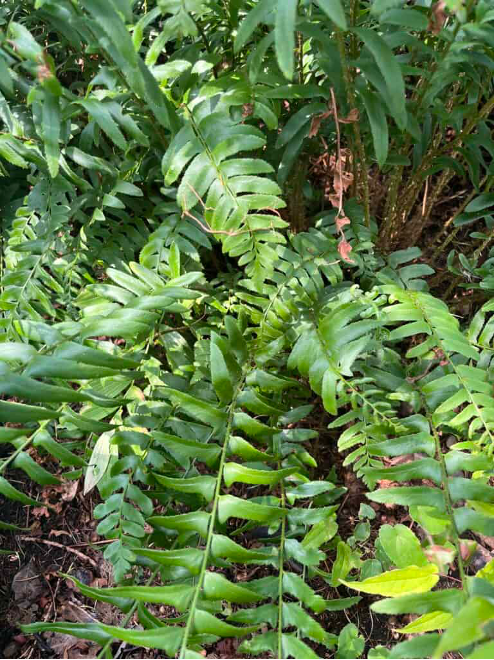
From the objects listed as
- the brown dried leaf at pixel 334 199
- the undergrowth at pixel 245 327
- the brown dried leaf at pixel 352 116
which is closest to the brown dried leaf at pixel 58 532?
the undergrowth at pixel 245 327

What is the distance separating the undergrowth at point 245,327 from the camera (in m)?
0.96

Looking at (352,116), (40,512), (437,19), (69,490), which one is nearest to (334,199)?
(352,116)

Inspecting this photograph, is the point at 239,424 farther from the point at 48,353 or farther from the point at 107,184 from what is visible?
the point at 107,184

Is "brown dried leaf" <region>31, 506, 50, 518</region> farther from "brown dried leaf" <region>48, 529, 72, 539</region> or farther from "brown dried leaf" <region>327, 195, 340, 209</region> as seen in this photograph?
"brown dried leaf" <region>327, 195, 340, 209</region>

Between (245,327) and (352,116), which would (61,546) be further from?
(352,116)

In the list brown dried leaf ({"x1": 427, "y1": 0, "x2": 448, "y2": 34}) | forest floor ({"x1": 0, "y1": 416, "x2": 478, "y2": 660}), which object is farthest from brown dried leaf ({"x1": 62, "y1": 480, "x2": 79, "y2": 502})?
brown dried leaf ({"x1": 427, "y1": 0, "x2": 448, "y2": 34})

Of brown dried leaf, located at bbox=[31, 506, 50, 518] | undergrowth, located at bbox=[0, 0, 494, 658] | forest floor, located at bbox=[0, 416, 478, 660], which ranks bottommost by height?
forest floor, located at bbox=[0, 416, 478, 660]

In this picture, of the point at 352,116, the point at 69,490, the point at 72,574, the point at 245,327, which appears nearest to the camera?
the point at 352,116

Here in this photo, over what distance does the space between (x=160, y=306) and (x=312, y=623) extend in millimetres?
651

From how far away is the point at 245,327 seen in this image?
1.53 m

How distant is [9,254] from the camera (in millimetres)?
1624

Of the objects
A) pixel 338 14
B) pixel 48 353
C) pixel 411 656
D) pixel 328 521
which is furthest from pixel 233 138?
pixel 411 656

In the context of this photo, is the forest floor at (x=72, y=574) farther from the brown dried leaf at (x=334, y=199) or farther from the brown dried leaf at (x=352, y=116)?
the brown dried leaf at (x=352, y=116)

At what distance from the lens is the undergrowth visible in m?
0.96
